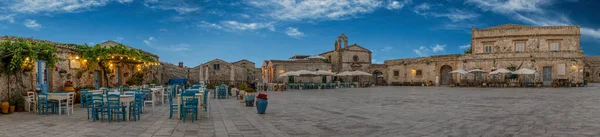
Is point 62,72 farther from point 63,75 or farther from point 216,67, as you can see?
point 216,67

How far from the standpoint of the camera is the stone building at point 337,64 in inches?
1521

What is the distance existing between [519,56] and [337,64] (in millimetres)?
18137

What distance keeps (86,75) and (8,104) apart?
647 cm

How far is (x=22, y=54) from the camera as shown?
34.6ft

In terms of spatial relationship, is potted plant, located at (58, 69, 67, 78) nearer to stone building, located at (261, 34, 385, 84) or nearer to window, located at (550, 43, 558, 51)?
stone building, located at (261, 34, 385, 84)

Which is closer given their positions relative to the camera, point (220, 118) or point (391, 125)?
point (391, 125)

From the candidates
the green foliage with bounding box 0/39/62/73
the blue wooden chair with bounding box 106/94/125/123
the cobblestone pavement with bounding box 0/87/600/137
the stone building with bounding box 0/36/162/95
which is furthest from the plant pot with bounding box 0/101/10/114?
the blue wooden chair with bounding box 106/94/125/123

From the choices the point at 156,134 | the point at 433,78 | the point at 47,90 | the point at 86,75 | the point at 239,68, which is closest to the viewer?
the point at 156,134

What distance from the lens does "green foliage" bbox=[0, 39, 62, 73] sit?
34.0 ft

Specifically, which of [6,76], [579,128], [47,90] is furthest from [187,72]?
[579,128]

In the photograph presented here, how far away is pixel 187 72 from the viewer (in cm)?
4097

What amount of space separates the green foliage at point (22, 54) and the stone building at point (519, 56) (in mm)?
31550

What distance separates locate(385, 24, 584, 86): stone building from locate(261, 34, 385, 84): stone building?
6702 millimetres

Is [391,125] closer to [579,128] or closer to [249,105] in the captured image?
[579,128]
